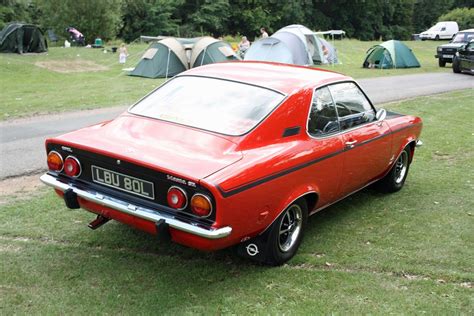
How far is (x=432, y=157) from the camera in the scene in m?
7.77

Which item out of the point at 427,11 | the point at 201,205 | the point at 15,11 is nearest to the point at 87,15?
the point at 15,11

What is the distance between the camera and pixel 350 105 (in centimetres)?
509

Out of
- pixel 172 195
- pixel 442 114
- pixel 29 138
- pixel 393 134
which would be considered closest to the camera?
pixel 172 195

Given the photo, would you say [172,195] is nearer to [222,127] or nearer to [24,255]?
[222,127]

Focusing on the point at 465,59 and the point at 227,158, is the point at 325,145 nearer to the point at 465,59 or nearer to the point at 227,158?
the point at 227,158

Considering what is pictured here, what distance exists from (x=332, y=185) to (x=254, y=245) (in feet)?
3.51

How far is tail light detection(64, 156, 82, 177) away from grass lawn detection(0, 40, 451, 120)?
294 inches

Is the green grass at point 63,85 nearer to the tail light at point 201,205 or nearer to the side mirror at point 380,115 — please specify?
the side mirror at point 380,115

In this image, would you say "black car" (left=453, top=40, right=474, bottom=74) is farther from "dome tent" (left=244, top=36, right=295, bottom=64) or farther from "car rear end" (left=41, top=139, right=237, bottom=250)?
"car rear end" (left=41, top=139, right=237, bottom=250)

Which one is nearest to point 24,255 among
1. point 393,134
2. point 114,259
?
point 114,259

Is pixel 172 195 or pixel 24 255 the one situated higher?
pixel 172 195

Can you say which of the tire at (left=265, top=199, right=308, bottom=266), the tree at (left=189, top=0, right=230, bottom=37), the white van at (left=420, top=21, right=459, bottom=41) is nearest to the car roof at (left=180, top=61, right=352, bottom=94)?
the tire at (left=265, top=199, right=308, bottom=266)

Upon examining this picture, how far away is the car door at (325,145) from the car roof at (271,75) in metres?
0.18

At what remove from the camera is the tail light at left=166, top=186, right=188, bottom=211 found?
11.3 ft
